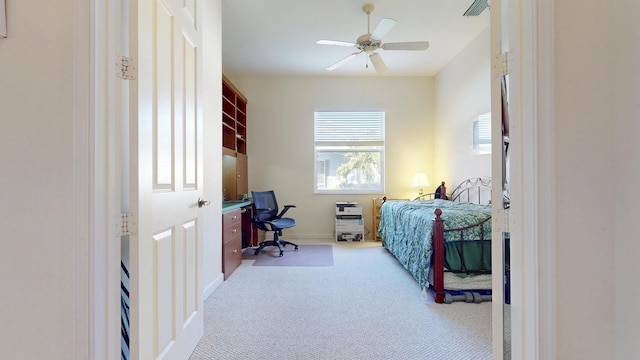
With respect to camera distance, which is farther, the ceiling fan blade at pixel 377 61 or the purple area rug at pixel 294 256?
the purple area rug at pixel 294 256

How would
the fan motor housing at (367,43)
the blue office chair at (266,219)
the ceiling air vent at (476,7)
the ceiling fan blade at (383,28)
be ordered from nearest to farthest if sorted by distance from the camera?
1. the ceiling fan blade at (383,28)
2. the ceiling air vent at (476,7)
3. the fan motor housing at (367,43)
4. the blue office chair at (266,219)

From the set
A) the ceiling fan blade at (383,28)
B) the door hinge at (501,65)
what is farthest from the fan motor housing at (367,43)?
the door hinge at (501,65)

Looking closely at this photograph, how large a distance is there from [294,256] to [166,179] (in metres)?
2.65

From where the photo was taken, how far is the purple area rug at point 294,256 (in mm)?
3328

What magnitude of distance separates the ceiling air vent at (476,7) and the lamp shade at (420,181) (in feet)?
8.13

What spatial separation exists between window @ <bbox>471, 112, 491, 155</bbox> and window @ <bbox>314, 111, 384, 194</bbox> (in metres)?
1.61

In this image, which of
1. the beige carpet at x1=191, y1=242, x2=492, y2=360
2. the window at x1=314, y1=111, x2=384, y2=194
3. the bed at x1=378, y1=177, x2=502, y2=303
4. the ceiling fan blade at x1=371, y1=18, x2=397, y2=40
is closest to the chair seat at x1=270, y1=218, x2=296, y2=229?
the beige carpet at x1=191, y1=242, x2=492, y2=360

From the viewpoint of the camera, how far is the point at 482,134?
3.43 meters

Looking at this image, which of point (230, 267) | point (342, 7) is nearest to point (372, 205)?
point (230, 267)

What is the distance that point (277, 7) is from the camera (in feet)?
9.37
